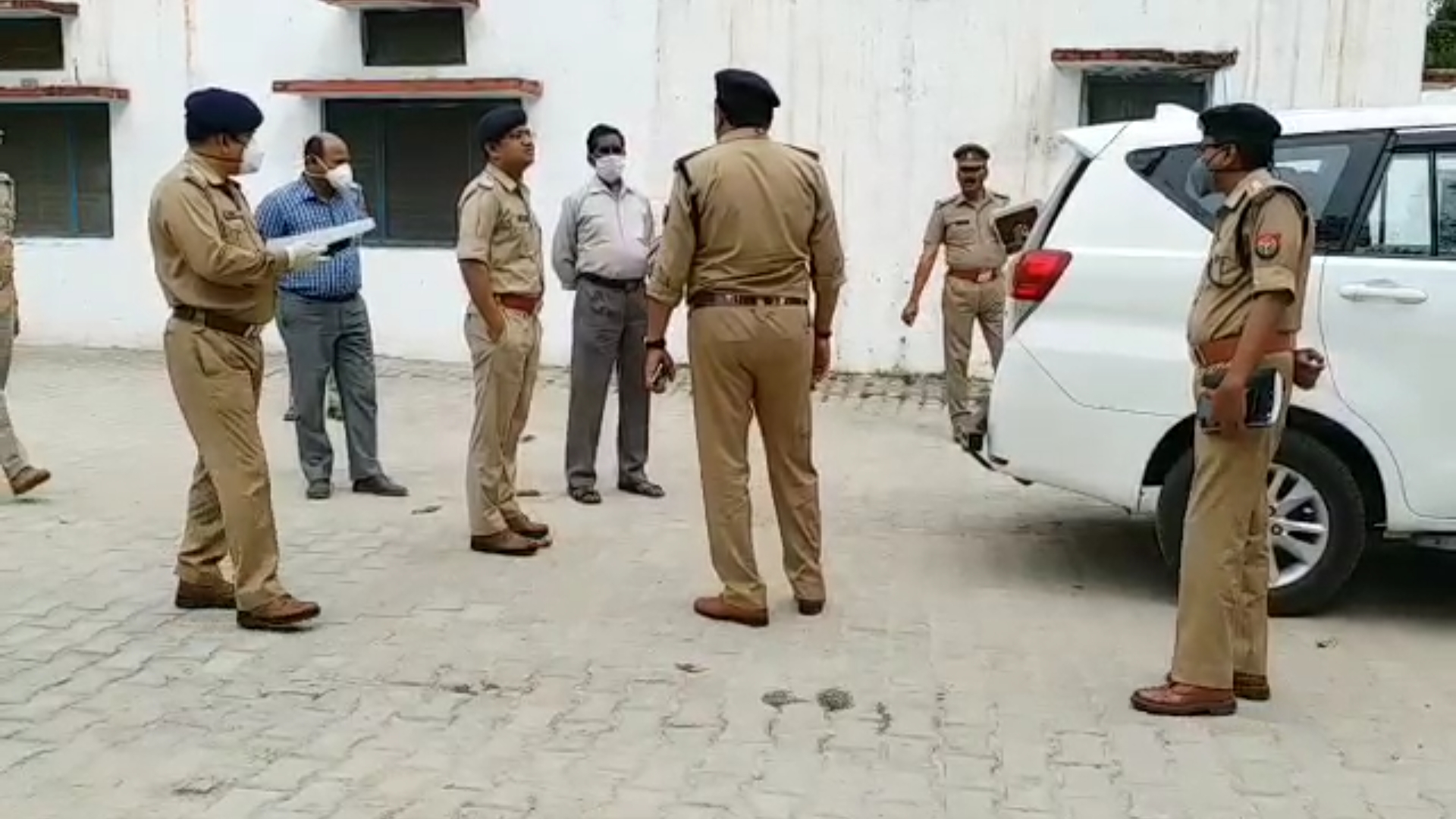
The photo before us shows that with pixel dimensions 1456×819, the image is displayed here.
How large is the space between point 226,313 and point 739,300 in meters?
1.72

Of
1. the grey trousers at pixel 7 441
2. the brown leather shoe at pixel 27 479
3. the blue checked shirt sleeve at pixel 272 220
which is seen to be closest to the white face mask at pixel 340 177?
the blue checked shirt sleeve at pixel 272 220

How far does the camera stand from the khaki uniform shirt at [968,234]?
9.57 meters

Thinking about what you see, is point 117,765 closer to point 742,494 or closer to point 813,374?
point 742,494

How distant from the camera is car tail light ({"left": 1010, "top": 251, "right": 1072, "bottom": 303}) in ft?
18.6

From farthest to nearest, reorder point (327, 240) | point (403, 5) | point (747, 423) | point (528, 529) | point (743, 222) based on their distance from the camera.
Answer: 1. point (403, 5)
2. point (528, 529)
3. point (747, 423)
4. point (327, 240)
5. point (743, 222)

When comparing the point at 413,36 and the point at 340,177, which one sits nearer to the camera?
the point at 340,177

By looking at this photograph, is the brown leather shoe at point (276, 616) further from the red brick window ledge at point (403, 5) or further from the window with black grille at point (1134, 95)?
the window with black grille at point (1134, 95)

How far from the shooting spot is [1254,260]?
170 inches

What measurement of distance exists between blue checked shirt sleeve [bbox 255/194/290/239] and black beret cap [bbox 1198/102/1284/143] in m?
4.59

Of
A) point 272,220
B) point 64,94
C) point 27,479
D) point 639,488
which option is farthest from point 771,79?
point 27,479

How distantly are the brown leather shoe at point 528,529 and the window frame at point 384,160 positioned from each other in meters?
6.19

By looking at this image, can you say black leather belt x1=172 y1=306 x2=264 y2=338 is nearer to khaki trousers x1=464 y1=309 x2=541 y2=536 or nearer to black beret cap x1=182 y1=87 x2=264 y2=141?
black beret cap x1=182 y1=87 x2=264 y2=141

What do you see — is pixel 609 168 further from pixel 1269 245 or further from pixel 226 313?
pixel 1269 245

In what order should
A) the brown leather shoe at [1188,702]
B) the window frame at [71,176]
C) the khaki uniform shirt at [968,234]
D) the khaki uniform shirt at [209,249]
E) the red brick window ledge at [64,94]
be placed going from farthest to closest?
the window frame at [71,176] → the red brick window ledge at [64,94] → the khaki uniform shirt at [968,234] → the khaki uniform shirt at [209,249] → the brown leather shoe at [1188,702]
